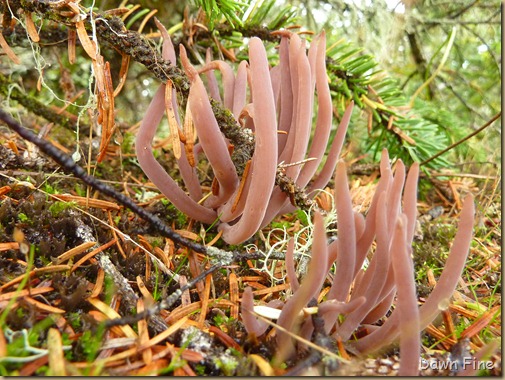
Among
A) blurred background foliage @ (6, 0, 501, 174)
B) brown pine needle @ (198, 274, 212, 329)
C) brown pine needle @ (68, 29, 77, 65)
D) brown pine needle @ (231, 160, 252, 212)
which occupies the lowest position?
brown pine needle @ (198, 274, 212, 329)

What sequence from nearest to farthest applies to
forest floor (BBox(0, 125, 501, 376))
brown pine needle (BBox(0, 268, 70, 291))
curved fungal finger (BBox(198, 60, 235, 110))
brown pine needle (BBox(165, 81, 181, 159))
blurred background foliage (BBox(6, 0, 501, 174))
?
forest floor (BBox(0, 125, 501, 376)), brown pine needle (BBox(0, 268, 70, 291)), brown pine needle (BBox(165, 81, 181, 159)), curved fungal finger (BBox(198, 60, 235, 110)), blurred background foliage (BBox(6, 0, 501, 174))

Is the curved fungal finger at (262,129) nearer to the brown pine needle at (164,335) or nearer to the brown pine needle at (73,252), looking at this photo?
the brown pine needle at (164,335)

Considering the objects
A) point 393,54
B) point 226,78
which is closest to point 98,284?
point 226,78

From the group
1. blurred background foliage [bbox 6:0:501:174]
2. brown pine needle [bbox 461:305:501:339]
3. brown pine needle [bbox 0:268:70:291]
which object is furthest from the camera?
blurred background foliage [bbox 6:0:501:174]

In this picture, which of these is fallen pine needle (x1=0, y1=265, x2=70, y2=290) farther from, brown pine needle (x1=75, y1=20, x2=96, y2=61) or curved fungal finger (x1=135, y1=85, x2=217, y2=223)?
brown pine needle (x1=75, y1=20, x2=96, y2=61)

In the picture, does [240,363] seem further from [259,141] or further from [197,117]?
[197,117]

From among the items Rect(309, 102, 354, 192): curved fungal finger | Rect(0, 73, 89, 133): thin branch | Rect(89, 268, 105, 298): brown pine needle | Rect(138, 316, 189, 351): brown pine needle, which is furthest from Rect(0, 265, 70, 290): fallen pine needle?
Rect(0, 73, 89, 133): thin branch

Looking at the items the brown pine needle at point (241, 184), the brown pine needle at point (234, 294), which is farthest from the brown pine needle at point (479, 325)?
the brown pine needle at point (241, 184)

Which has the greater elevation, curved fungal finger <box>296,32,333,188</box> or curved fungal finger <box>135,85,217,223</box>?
curved fungal finger <box>296,32,333,188</box>
